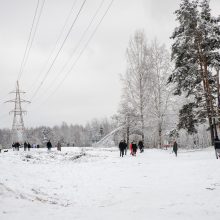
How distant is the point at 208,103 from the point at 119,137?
1855cm

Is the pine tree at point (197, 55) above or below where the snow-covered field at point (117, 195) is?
above

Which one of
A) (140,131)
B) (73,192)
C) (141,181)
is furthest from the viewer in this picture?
(140,131)

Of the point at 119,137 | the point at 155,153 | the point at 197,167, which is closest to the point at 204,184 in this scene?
the point at 197,167

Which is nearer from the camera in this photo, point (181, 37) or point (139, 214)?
point (139, 214)

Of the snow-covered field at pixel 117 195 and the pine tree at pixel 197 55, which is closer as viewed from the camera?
the snow-covered field at pixel 117 195

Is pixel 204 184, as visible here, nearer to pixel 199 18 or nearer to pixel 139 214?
pixel 139 214

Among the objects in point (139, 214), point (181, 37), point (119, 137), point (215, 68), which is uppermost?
point (181, 37)

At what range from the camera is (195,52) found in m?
28.2

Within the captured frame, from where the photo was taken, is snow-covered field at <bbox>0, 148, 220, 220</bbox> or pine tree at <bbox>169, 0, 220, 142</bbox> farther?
pine tree at <bbox>169, 0, 220, 142</bbox>

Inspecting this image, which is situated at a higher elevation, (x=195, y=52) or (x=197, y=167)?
(x=195, y=52)

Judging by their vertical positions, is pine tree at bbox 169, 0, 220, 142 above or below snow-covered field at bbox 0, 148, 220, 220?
above

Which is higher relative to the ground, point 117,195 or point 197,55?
point 197,55

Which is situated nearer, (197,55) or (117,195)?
(117,195)

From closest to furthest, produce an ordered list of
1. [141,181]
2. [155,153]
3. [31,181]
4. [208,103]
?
[31,181] < [141,181] < [208,103] < [155,153]
